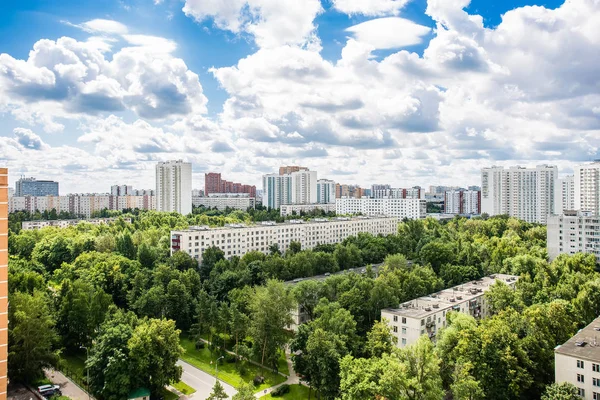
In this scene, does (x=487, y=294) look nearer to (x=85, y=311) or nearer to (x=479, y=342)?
(x=479, y=342)

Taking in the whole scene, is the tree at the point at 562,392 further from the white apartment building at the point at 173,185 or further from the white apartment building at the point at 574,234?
the white apartment building at the point at 173,185

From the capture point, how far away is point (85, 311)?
98.7 ft

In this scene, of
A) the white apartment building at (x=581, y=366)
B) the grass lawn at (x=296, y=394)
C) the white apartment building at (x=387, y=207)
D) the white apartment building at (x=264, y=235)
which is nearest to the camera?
the white apartment building at (x=581, y=366)

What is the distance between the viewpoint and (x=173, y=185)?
3954 inches

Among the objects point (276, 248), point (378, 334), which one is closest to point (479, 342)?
point (378, 334)

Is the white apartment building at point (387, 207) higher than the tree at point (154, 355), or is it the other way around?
the white apartment building at point (387, 207)

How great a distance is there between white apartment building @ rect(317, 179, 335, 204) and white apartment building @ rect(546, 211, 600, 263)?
88733mm

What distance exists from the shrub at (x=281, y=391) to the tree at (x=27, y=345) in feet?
42.0

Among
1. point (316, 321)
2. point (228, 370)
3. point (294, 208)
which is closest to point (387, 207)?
point (294, 208)

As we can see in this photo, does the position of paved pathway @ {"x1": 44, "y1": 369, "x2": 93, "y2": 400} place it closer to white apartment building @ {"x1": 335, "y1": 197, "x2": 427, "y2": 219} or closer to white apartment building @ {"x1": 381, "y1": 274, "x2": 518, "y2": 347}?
white apartment building @ {"x1": 381, "y1": 274, "x2": 518, "y2": 347}

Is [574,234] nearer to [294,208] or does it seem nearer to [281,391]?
[281,391]

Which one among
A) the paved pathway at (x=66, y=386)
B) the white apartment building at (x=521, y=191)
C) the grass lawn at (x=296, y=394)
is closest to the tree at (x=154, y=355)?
the paved pathway at (x=66, y=386)

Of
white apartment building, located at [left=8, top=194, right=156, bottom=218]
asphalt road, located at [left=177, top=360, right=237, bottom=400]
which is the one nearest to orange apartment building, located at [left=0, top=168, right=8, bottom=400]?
asphalt road, located at [left=177, top=360, right=237, bottom=400]

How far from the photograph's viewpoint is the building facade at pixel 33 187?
5566 inches
